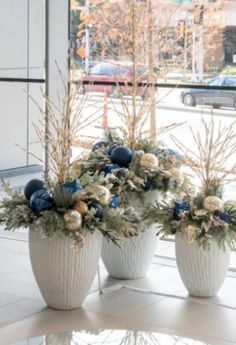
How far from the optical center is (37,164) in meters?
8.36

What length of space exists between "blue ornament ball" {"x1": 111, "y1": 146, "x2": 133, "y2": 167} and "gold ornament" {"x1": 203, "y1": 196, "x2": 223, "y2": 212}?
715mm

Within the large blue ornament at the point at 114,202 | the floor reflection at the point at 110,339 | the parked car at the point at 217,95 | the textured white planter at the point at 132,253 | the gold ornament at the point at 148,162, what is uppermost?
the parked car at the point at 217,95

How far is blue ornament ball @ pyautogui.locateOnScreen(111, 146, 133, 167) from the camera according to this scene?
579cm

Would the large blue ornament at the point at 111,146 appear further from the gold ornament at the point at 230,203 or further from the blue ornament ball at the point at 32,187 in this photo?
the gold ornament at the point at 230,203

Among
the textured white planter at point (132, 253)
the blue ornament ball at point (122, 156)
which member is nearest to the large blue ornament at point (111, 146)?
the blue ornament ball at point (122, 156)

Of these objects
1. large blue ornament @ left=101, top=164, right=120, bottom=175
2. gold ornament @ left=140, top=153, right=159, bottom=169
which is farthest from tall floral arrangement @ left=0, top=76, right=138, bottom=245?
gold ornament @ left=140, top=153, right=159, bottom=169

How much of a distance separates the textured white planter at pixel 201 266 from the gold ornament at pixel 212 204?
21cm

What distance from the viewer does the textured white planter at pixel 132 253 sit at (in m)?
5.83

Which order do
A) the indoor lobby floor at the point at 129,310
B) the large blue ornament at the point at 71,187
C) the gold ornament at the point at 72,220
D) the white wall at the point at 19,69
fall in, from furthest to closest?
the white wall at the point at 19,69 → the large blue ornament at the point at 71,187 → the gold ornament at the point at 72,220 → the indoor lobby floor at the point at 129,310

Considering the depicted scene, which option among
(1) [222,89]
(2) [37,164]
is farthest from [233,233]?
(2) [37,164]

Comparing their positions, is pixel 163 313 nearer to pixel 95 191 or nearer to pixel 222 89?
pixel 95 191

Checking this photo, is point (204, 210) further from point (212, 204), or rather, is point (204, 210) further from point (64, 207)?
point (64, 207)

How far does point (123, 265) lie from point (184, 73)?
1.88m

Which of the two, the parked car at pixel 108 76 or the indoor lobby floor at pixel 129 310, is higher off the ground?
the parked car at pixel 108 76
